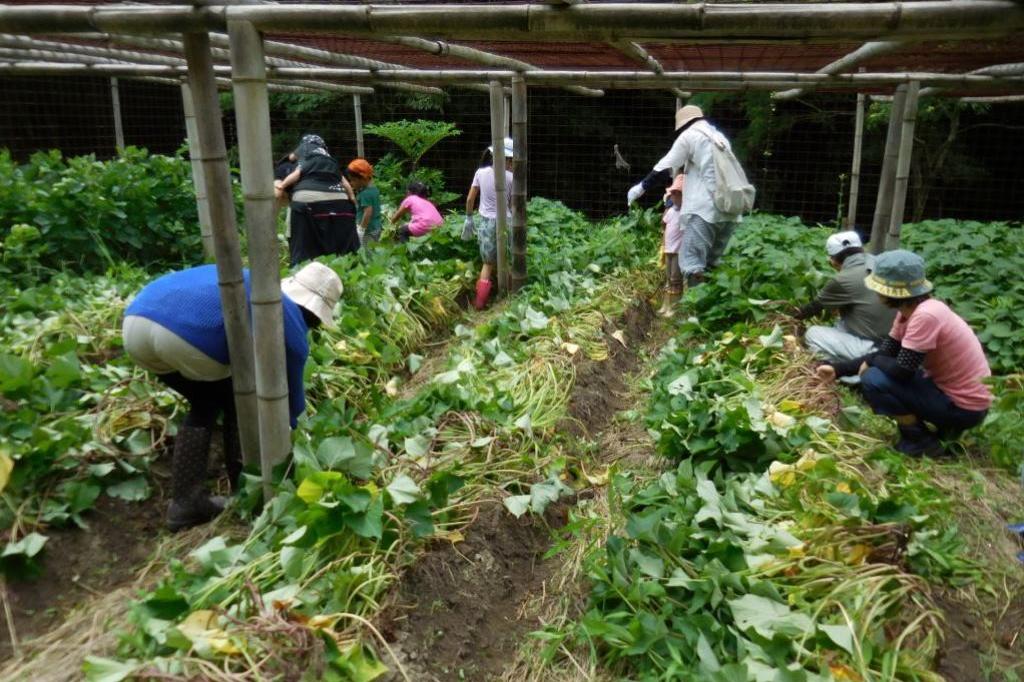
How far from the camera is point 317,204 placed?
652 centimetres

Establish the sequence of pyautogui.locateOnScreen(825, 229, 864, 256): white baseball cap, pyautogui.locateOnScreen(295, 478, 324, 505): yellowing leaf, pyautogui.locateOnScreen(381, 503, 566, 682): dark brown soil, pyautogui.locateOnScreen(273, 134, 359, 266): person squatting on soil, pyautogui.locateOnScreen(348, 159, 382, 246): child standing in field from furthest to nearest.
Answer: pyautogui.locateOnScreen(348, 159, 382, 246): child standing in field
pyautogui.locateOnScreen(273, 134, 359, 266): person squatting on soil
pyautogui.locateOnScreen(825, 229, 864, 256): white baseball cap
pyautogui.locateOnScreen(295, 478, 324, 505): yellowing leaf
pyautogui.locateOnScreen(381, 503, 566, 682): dark brown soil

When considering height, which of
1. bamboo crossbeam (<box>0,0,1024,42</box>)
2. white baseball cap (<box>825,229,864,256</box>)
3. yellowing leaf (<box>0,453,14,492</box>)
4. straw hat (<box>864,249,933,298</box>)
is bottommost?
yellowing leaf (<box>0,453,14,492</box>)

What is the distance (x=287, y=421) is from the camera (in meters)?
3.10

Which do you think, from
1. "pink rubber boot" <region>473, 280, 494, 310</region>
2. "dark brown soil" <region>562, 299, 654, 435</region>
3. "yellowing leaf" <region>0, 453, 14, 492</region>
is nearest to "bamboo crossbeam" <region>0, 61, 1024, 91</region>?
"pink rubber boot" <region>473, 280, 494, 310</region>

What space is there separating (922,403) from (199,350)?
3383mm

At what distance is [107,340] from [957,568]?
431cm

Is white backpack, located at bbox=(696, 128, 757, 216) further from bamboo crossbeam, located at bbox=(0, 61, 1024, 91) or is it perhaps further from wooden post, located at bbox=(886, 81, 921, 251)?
wooden post, located at bbox=(886, 81, 921, 251)

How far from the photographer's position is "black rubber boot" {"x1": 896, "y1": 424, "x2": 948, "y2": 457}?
4020mm

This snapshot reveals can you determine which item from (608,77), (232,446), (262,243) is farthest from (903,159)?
(232,446)

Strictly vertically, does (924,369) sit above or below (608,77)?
below

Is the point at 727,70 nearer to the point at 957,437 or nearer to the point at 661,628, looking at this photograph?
the point at 957,437

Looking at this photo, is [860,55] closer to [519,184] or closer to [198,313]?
[519,184]

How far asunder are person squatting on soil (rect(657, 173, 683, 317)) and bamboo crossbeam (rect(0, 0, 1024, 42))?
4531 millimetres

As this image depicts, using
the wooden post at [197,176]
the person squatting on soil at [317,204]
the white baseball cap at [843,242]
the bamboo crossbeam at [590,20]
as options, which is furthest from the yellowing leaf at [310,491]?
the wooden post at [197,176]
